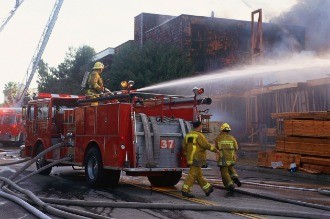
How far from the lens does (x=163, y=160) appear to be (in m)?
9.20

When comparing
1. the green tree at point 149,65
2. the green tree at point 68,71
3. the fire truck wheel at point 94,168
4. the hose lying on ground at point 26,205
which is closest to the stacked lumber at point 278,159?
the fire truck wheel at point 94,168

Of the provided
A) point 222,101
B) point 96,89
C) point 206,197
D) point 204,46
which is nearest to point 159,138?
point 206,197

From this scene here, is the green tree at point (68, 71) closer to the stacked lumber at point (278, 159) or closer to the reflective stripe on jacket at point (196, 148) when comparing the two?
the stacked lumber at point (278, 159)

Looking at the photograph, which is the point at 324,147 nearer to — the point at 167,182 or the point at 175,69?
the point at 167,182

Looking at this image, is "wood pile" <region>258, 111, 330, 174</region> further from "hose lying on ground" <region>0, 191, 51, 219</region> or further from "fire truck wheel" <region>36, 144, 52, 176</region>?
"hose lying on ground" <region>0, 191, 51, 219</region>

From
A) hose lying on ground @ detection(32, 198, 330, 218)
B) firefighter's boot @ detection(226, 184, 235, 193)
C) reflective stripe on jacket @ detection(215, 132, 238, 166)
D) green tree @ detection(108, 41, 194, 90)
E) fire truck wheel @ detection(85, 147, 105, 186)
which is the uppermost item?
green tree @ detection(108, 41, 194, 90)

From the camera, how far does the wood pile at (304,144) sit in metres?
12.4

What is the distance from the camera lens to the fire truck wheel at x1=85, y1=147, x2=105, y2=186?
9.42 m

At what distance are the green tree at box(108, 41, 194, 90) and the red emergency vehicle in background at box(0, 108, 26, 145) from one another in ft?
21.0

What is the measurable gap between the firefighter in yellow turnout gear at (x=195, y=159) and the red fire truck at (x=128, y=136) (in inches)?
29.5

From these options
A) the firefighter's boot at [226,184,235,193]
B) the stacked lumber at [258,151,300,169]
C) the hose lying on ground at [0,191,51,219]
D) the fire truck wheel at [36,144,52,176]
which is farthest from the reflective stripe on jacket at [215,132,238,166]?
the fire truck wheel at [36,144,52,176]

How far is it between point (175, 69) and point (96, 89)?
11850mm

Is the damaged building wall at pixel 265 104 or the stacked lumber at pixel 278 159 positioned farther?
the damaged building wall at pixel 265 104

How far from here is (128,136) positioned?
29.1ft
